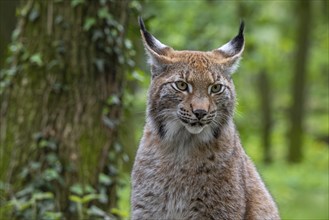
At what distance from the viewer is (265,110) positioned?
27.2 meters

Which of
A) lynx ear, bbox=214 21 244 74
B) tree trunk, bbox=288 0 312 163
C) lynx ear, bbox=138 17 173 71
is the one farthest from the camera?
tree trunk, bbox=288 0 312 163

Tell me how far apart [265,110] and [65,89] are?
20824 mm

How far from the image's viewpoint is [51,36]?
6949 mm

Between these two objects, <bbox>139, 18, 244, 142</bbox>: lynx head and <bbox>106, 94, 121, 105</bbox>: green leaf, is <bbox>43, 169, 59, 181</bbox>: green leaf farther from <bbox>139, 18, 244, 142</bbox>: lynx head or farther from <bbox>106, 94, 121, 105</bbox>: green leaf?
<bbox>139, 18, 244, 142</bbox>: lynx head

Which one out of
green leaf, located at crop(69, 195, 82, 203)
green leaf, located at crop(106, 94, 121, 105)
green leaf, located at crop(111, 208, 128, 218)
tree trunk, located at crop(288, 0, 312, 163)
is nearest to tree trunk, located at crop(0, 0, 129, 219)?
green leaf, located at crop(106, 94, 121, 105)

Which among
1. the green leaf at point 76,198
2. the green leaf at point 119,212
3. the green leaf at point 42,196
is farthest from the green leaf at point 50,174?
the green leaf at point 119,212

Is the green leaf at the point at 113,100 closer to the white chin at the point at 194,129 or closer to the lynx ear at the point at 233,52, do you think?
the lynx ear at the point at 233,52

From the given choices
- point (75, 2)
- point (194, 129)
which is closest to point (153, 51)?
point (194, 129)

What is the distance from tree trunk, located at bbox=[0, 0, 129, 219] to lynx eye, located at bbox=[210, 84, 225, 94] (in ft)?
6.32

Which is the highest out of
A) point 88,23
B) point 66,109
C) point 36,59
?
point 88,23

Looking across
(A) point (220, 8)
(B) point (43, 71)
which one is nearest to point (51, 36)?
(B) point (43, 71)

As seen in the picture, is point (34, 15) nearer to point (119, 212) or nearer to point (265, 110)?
point (119, 212)

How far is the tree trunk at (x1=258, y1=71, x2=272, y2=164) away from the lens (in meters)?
26.9

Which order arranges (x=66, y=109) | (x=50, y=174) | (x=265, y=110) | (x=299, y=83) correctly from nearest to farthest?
(x=50, y=174)
(x=66, y=109)
(x=299, y=83)
(x=265, y=110)
